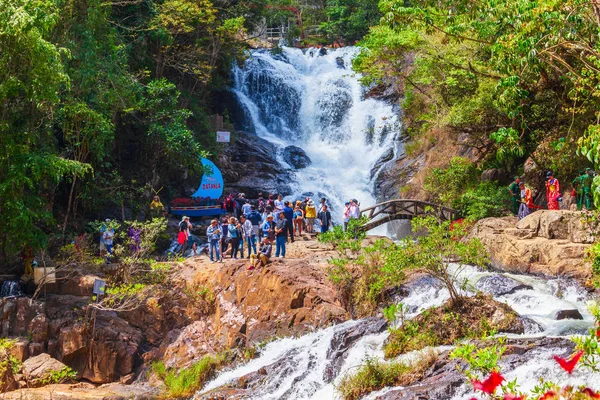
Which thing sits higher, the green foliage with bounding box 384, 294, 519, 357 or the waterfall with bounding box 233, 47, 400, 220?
the waterfall with bounding box 233, 47, 400, 220

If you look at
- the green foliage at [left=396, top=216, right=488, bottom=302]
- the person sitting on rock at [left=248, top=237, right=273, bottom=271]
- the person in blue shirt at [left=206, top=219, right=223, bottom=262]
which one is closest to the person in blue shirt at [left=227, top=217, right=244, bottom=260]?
the person in blue shirt at [left=206, top=219, right=223, bottom=262]

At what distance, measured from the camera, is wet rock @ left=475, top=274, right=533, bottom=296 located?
14.1 m

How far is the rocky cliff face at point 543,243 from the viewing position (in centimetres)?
1542

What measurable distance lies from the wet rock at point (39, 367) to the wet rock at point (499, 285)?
377 inches

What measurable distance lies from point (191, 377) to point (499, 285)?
6868mm

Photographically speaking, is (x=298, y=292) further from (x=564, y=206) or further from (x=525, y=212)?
(x=564, y=206)

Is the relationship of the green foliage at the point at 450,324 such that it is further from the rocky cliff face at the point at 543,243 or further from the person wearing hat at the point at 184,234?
the person wearing hat at the point at 184,234

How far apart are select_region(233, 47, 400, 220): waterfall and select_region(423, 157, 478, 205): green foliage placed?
4845 millimetres

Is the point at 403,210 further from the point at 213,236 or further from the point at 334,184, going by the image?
the point at 213,236

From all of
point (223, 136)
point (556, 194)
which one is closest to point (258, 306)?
point (556, 194)

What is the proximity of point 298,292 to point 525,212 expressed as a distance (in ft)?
23.6

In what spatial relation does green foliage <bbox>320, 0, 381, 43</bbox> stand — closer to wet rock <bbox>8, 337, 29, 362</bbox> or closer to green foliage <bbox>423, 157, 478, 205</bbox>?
green foliage <bbox>423, 157, 478, 205</bbox>

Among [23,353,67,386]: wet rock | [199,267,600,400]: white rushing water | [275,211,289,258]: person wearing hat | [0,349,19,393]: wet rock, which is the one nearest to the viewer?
[199,267,600,400]: white rushing water

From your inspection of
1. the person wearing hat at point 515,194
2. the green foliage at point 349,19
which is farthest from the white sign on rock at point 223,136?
the green foliage at point 349,19
